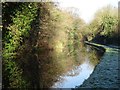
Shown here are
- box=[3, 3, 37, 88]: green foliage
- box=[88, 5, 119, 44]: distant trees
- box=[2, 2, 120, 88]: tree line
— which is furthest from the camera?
box=[88, 5, 119, 44]: distant trees

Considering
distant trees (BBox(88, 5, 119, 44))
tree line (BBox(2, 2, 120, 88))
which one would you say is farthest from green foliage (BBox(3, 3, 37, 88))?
distant trees (BBox(88, 5, 119, 44))

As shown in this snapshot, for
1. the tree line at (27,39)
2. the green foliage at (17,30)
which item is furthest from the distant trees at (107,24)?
the green foliage at (17,30)

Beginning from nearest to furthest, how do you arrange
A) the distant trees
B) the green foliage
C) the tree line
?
1. the tree line
2. the green foliage
3. the distant trees

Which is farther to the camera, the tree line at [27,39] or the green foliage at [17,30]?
the green foliage at [17,30]

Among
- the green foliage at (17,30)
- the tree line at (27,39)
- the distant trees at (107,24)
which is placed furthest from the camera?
the distant trees at (107,24)

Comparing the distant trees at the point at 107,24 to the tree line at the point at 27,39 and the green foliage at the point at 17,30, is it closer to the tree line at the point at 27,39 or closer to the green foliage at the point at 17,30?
the tree line at the point at 27,39

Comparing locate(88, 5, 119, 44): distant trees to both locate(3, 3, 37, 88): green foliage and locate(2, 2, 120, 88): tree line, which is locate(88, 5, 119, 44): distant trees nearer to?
locate(2, 2, 120, 88): tree line

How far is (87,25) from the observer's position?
5412 cm

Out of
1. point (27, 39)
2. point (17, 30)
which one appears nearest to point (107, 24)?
point (27, 39)

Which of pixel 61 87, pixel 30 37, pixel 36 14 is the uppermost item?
pixel 36 14

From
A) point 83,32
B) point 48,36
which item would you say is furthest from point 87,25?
point 48,36

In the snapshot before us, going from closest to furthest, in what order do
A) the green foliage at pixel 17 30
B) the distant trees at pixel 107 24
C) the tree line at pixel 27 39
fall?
the tree line at pixel 27 39 < the green foliage at pixel 17 30 < the distant trees at pixel 107 24

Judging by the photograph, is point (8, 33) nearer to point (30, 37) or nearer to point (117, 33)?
point (30, 37)

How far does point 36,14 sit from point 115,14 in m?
21.3
